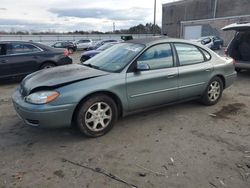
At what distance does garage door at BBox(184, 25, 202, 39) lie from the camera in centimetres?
3653

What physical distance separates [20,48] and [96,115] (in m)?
5.24

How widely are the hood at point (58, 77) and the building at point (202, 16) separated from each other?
2984 centimetres

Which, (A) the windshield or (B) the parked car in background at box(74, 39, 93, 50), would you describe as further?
(B) the parked car in background at box(74, 39, 93, 50)

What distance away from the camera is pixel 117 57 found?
4375mm

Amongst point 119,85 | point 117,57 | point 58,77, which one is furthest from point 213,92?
point 58,77

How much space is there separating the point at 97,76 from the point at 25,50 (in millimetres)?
5027

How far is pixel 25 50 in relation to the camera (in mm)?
7840

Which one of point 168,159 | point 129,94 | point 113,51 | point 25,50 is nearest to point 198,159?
point 168,159

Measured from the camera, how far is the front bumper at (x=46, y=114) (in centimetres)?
336

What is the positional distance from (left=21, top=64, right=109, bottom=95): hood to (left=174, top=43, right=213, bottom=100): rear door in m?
→ 1.57

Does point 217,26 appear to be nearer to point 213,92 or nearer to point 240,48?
point 240,48

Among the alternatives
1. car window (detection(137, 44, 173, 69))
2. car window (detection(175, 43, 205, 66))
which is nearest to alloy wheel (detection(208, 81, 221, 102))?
car window (detection(175, 43, 205, 66))

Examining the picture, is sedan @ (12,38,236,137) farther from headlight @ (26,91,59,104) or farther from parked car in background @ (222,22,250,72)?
parked car in background @ (222,22,250,72)

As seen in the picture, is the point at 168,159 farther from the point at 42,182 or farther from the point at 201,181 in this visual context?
the point at 42,182
